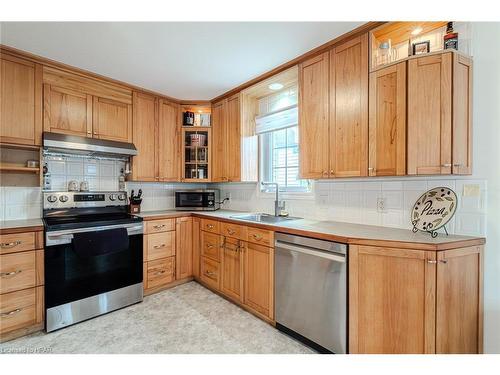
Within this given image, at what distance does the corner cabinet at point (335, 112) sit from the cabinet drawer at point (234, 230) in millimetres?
816

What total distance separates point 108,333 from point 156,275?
2.79 feet

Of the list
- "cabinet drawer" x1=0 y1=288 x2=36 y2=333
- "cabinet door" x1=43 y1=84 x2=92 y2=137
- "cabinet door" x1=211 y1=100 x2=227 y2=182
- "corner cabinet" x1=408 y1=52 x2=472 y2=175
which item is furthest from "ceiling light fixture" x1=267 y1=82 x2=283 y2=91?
"cabinet drawer" x1=0 y1=288 x2=36 y2=333

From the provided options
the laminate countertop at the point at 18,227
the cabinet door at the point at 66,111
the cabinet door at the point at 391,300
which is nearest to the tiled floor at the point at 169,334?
the cabinet door at the point at 391,300

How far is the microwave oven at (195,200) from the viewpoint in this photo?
3.55m

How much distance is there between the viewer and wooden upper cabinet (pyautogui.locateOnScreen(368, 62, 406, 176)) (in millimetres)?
1730

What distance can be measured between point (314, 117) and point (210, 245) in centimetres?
186

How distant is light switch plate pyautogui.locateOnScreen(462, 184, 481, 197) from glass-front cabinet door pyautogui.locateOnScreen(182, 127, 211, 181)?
2.86 metres

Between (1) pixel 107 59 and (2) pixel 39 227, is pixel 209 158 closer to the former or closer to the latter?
(1) pixel 107 59

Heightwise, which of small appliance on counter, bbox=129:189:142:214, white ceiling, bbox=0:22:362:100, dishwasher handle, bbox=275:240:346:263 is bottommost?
dishwasher handle, bbox=275:240:346:263

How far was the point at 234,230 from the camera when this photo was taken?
2627mm

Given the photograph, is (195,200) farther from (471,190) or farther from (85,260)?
(471,190)

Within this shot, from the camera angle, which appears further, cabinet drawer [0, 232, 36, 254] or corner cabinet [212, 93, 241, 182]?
corner cabinet [212, 93, 241, 182]

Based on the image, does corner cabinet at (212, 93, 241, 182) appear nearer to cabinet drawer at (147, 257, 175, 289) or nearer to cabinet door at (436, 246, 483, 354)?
cabinet drawer at (147, 257, 175, 289)
